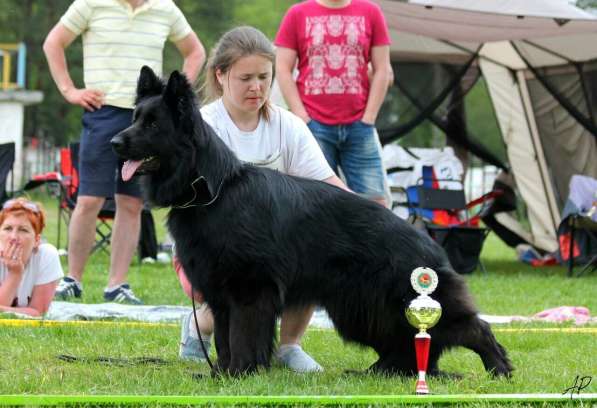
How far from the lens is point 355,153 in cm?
597

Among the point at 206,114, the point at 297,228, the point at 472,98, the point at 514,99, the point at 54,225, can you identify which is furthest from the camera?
the point at 54,225

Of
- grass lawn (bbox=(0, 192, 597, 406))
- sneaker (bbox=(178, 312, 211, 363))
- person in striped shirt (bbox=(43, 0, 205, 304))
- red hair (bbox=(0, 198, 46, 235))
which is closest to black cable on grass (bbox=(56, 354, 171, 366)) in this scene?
grass lawn (bbox=(0, 192, 597, 406))

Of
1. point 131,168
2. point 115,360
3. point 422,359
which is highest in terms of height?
point 131,168

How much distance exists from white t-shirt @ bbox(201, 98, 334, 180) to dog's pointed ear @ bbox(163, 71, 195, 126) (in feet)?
2.10

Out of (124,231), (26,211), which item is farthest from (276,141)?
(124,231)

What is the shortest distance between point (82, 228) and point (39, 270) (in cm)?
90

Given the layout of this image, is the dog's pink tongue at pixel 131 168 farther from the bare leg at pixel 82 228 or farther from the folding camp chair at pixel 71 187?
the folding camp chair at pixel 71 187

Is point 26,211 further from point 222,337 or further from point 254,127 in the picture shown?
point 222,337

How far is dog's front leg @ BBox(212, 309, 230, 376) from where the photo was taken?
12.4ft

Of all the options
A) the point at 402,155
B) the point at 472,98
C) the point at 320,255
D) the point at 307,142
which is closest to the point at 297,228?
the point at 320,255

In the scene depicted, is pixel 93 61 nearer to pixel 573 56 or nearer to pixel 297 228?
pixel 297 228

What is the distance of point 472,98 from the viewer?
41.7 feet

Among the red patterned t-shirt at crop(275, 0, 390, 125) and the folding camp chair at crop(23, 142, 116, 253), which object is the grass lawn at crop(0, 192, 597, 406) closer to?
→ the red patterned t-shirt at crop(275, 0, 390, 125)

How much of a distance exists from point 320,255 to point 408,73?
298 inches
